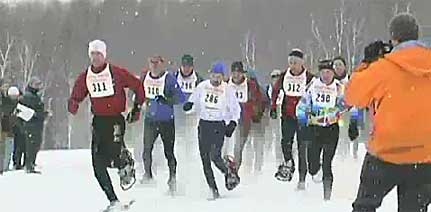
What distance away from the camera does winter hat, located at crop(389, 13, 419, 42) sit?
677 centimetres

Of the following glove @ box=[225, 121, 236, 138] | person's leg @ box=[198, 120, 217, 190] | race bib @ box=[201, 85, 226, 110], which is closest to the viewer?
person's leg @ box=[198, 120, 217, 190]

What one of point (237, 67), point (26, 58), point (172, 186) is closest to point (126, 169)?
point (172, 186)

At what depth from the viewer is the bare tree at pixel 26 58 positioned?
62.7 meters

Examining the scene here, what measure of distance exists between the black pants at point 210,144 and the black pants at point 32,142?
6062mm

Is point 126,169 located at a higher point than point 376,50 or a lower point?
lower

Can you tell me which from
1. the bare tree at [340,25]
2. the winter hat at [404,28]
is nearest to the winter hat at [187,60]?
the winter hat at [404,28]

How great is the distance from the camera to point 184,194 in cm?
1241

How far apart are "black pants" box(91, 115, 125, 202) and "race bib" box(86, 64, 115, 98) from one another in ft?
0.85

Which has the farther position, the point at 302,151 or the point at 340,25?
the point at 340,25

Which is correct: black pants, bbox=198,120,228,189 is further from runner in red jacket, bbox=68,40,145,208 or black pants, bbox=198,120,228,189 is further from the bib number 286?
runner in red jacket, bbox=68,40,145,208

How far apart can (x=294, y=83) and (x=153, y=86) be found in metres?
1.89

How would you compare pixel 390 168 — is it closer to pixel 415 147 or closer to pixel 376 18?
pixel 415 147

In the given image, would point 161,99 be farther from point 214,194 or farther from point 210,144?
point 214,194

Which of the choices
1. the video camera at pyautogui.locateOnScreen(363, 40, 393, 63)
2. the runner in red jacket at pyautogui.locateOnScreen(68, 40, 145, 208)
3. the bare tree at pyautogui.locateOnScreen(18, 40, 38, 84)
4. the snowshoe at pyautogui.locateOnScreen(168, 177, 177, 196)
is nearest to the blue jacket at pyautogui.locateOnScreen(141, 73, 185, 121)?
the snowshoe at pyautogui.locateOnScreen(168, 177, 177, 196)
